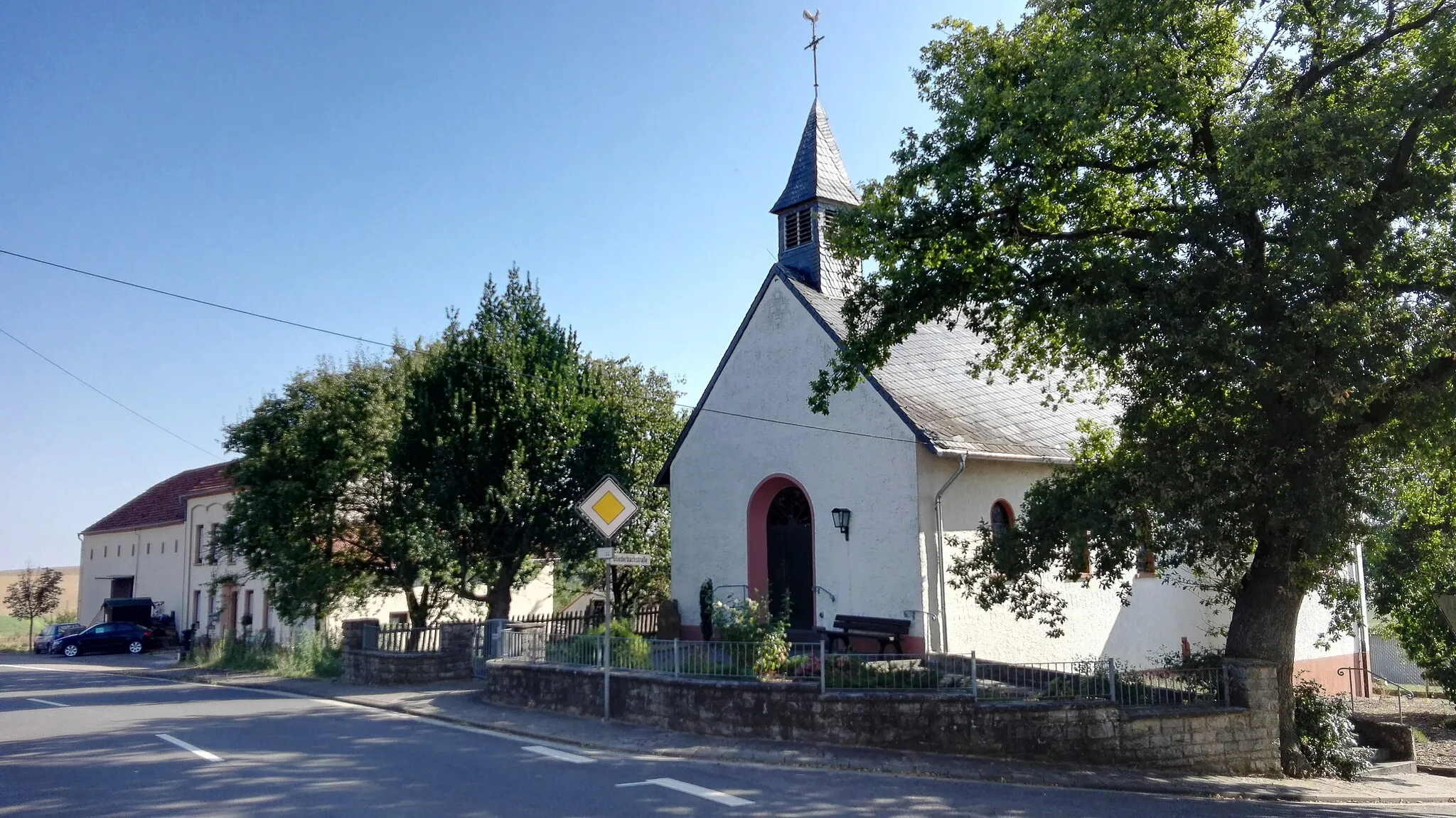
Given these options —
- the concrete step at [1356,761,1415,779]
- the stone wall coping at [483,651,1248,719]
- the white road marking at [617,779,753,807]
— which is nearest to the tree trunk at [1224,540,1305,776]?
the stone wall coping at [483,651,1248,719]

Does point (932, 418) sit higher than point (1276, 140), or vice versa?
point (1276, 140)

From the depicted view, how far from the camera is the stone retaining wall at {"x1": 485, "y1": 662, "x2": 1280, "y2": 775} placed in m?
11.5

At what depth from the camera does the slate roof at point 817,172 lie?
21.1 m

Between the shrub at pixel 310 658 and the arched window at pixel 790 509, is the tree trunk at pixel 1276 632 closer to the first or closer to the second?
the arched window at pixel 790 509

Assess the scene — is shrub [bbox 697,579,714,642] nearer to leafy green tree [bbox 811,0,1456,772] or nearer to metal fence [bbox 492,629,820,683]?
metal fence [bbox 492,629,820,683]

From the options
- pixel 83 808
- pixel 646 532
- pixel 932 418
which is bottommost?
pixel 83 808

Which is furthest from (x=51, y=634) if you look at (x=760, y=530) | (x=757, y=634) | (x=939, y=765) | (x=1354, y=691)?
(x=1354, y=691)

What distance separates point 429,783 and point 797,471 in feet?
35.5

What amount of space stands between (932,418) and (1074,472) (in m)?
4.41

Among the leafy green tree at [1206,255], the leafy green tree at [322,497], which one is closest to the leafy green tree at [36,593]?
the leafy green tree at [322,497]

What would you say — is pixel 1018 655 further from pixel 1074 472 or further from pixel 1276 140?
pixel 1276 140

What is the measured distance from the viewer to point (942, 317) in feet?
45.7

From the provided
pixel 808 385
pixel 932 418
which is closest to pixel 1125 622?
pixel 932 418

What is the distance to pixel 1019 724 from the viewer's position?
11445mm
